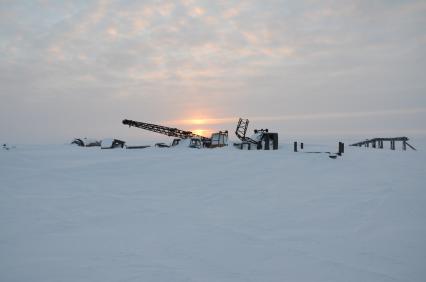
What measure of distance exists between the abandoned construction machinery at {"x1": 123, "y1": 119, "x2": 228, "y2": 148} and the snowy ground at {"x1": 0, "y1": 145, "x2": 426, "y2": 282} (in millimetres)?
20788

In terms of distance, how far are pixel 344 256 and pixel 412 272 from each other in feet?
4.16

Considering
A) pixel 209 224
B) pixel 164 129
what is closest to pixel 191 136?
pixel 164 129

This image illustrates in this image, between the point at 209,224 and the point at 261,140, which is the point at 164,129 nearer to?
the point at 261,140

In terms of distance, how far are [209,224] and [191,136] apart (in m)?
31.1

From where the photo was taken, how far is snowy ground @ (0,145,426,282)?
21.3 ft

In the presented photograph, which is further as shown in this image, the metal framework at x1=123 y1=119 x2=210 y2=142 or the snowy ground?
the metal framework at x1=123 y1=119 x2=210 y2=142

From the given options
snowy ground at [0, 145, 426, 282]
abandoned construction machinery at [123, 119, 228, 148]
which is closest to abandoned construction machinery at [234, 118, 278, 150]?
abandoned construction machinery at [123, 119, 228, 148]

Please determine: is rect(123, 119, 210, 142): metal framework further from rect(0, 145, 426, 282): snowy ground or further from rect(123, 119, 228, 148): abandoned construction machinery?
rect(0, 145, 426, 282): snowy ground

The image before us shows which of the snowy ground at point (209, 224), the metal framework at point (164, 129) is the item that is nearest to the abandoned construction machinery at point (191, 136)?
the metal framework at point (164, 129)

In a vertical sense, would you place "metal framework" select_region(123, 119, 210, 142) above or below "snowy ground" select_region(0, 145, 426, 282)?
above

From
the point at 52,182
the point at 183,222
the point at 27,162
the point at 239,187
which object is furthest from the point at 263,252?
the point at 27,162

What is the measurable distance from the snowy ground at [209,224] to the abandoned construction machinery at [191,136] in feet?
68.2

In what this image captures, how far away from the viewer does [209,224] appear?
28.9 ft

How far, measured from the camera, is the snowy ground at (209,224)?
6.49 m
